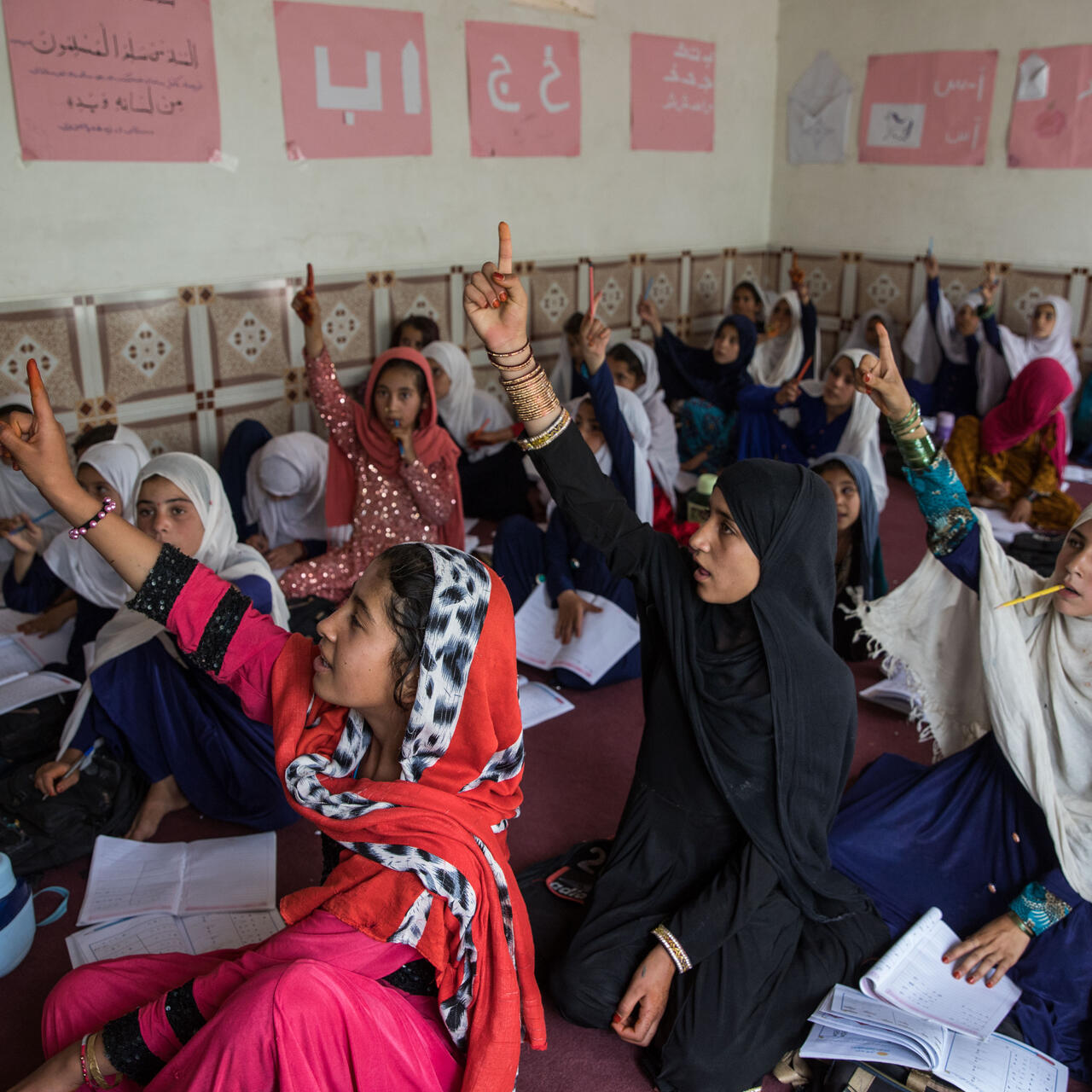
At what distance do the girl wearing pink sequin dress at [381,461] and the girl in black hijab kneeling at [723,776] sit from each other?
58.5 inches

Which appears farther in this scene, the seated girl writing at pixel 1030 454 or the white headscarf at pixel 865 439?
the seated girl writing at pixel 1030 454

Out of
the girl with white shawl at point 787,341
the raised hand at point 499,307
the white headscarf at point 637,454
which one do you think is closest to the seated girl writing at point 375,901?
the raised hand at point 499,307

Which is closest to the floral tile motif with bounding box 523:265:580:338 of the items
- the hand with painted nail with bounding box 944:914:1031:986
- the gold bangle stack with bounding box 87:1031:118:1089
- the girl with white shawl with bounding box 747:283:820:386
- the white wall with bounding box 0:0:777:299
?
the white wall with bounding box 0:0:777:299

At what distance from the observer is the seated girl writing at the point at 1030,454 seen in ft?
13.3

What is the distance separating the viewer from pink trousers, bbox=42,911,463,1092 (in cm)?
111

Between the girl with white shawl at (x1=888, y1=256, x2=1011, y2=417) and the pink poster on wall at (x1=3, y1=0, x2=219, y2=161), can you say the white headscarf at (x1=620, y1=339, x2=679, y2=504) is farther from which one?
the pink poster on wall at (x1=3, y1=0, x2=219, y2=161)

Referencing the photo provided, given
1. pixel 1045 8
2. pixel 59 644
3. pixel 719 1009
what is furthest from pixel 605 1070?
pixel 1045 8

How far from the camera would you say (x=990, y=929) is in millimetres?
1664

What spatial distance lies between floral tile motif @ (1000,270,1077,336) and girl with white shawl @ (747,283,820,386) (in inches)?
35.5

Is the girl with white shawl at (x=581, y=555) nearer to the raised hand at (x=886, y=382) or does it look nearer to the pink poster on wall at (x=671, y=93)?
the raised hand at (x=886, y=382)

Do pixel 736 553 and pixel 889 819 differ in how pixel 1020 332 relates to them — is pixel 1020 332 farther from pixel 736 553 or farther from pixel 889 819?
pixel 736 553

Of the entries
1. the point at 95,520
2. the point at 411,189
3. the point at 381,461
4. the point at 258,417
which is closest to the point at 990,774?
the point at 95,520

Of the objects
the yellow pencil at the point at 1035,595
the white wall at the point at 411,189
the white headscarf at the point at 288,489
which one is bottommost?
the white headscarf at the point at 288,489

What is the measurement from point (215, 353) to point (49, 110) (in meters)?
0.90
